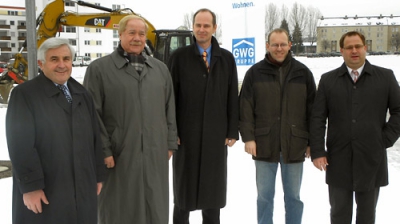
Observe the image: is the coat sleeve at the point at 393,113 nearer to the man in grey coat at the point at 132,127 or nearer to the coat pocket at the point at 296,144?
the coat pocket at the point at 296,144

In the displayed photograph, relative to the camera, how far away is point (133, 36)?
3.15 m

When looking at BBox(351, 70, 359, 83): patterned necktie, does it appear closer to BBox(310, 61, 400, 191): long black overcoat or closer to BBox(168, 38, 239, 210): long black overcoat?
BBox(310, 61, 400, 191): long black overcoat

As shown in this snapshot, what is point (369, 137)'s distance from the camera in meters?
3.15

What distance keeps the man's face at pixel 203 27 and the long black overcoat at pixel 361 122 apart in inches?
39.9

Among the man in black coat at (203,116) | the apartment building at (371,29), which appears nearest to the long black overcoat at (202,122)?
the man in black coat at (203,116)

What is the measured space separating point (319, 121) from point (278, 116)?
32 centimetres

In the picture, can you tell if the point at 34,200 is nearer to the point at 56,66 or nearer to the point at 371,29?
the point at 56,66

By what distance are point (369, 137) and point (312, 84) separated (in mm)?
647

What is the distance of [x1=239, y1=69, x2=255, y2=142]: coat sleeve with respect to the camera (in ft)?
11.5

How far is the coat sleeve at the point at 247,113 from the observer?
3.50 m

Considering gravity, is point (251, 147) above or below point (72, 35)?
below

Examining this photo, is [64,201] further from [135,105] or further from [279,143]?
[279,143]

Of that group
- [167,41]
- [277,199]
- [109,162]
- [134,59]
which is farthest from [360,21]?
[109,162]

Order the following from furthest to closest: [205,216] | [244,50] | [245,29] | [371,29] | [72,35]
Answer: [371,29] → [72,35] → [244,50] → [245,29] → [205,216]
